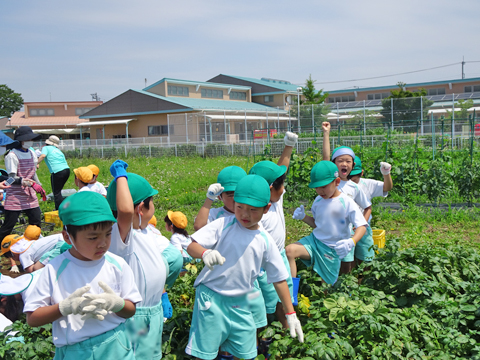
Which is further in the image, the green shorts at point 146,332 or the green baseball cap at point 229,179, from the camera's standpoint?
the green baseball cap at point 229,179

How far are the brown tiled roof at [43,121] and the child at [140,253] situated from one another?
47.4m

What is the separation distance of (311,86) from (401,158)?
2883cm

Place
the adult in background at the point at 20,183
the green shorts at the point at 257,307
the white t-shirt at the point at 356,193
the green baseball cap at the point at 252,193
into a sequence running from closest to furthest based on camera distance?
1. the green baseball cap at the point at 252,193
2. the green shorts at the point at 257,307
3. the white t-shirt at the point at 356,193
4. the adult in background at the point at 20,183

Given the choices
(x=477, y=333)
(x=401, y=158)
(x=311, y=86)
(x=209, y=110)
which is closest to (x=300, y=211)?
(x=477, y=333)

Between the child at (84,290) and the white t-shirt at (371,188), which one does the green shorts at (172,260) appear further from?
the white t-shirt at (371,188)

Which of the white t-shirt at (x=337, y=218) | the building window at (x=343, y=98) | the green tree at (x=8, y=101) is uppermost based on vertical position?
the green tree at (x=8, y=101)

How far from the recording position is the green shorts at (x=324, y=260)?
3910mm

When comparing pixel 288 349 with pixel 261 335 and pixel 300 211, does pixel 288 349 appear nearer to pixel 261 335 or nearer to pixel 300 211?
pixel 261 335

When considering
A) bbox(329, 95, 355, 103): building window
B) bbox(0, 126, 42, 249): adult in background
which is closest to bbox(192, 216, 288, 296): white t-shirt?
bbox(0, 126, 42, 249): adult in background

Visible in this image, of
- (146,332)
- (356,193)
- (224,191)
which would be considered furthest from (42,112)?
(146,332)

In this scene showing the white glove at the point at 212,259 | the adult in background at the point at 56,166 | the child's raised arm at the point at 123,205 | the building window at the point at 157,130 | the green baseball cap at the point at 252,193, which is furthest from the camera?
the building window at the point at 157,130

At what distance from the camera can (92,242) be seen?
1.99 m

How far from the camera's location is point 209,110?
3194cm

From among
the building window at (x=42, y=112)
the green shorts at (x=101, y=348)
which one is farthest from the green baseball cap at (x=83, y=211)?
the building window at (x=42, y=112)
